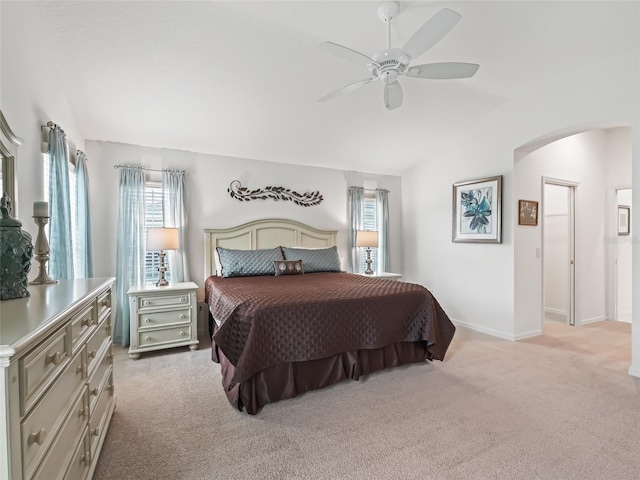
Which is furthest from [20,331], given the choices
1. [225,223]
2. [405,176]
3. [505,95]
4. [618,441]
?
[405,176]

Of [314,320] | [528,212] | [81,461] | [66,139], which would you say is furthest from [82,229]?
[528,212]

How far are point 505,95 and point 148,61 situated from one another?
12.5ft

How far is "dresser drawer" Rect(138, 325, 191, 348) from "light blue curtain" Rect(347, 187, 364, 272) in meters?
2.67

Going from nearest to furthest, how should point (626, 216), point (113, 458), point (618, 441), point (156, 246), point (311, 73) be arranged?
point (113, 458)
point (618, 441)
point (311, 73)
point (156, 246)
point (626, 216)

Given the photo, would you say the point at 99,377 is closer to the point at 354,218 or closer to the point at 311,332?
the point at 311,332

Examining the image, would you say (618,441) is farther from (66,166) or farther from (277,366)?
(66,166)

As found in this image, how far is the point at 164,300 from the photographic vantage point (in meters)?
3.40

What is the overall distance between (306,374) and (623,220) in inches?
219

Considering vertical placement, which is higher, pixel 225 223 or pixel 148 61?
pixel 148 61

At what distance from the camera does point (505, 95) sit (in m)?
3.77

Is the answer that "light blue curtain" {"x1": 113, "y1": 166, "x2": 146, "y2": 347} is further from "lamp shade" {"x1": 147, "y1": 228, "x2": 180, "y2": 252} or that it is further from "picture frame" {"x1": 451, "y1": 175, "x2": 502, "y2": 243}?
"picture frame" {"x1": 451, "y1": 175, "x2": 502, "y2": 243}

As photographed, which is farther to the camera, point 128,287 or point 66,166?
point 128,287

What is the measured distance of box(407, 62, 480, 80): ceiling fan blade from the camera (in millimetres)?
2225

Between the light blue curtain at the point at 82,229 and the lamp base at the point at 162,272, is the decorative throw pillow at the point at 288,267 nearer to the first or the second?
the lamp base at the point at 162,272
